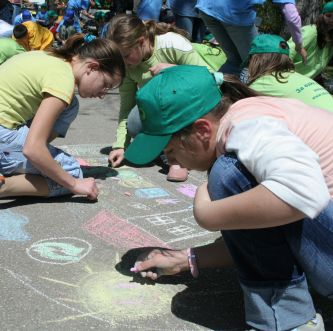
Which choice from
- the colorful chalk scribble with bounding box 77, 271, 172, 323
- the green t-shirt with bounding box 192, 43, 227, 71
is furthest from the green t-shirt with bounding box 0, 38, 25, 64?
the colorful chalk scribble with bounding box 77, 271, 172, 323

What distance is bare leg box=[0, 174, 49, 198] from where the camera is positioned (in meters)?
2.60

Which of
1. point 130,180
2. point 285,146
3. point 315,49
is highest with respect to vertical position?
point 285,146

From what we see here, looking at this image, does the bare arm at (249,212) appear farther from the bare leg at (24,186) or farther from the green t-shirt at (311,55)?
the green t-shirt at (311,55)

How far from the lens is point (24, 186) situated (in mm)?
2617

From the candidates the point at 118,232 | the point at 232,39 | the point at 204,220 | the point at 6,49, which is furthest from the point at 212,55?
the point at 204,220

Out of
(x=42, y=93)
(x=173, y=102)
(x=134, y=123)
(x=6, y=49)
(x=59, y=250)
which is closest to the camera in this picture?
(x=173, y=102)

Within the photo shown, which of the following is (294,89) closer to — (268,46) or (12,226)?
(268,46)

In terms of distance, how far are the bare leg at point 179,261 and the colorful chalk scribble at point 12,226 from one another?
628 mm

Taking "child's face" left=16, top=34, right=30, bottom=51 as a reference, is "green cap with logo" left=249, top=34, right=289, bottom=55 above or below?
above

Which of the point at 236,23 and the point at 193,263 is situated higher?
the point at 236,23

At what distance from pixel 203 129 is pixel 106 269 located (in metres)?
0.77

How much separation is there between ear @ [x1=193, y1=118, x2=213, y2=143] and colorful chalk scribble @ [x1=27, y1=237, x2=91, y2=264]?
2.71 feet

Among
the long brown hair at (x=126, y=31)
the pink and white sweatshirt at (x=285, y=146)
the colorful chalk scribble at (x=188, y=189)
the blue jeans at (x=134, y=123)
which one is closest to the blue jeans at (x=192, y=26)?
the long brown hair at (x=126, y=31)

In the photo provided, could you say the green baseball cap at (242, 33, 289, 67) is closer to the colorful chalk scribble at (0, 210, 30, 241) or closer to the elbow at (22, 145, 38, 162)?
the elbow at (22, 145, 38, 162)
